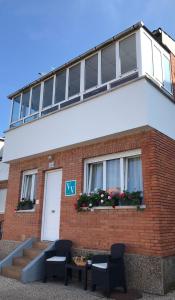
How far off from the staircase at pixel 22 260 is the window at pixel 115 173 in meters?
2.42

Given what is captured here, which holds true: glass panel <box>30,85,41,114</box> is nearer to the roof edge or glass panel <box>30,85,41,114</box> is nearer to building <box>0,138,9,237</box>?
the roof edge

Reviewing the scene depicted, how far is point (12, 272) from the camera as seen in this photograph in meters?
7.72

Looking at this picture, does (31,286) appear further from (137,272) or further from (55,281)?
(137,272)

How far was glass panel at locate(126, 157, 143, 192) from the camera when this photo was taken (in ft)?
23.8

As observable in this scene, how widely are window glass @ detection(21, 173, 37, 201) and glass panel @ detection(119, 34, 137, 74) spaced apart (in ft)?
16.8

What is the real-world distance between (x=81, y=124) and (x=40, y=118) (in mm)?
2124

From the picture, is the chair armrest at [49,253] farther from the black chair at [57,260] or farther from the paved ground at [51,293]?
the paved ground at [51,293]

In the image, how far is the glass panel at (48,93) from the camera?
1027 cm

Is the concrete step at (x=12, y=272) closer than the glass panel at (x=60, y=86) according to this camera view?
Yes

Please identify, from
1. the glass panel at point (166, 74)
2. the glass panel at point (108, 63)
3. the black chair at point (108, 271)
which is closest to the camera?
the black chair at point (108, 271)

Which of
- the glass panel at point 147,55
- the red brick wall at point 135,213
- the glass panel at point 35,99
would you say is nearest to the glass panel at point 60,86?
the glass panel at point 35,99

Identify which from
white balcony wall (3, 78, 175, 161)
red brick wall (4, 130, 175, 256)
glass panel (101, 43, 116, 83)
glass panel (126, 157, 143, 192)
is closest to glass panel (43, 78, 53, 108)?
white balcony wall (3, 78, 175, 161)

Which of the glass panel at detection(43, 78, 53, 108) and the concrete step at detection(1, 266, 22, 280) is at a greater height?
the glass panel at detection(43, 78, 53, 108)

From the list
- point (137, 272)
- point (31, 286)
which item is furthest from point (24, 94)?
point (137, 272)
